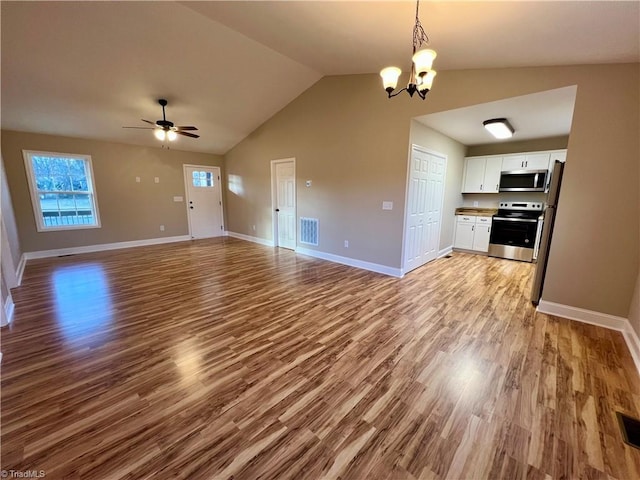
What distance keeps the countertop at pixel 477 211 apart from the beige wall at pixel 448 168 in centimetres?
15

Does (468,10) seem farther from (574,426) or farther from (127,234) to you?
(127,234)

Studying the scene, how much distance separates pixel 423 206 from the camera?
4.59 metres

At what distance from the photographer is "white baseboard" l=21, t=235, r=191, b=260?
533cm

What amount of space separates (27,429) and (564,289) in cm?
478

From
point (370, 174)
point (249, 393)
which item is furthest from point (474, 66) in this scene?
point (249, 393)

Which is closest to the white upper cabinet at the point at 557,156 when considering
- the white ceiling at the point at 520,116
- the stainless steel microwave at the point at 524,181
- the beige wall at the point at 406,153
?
the stainless steel microwave at the point at 524,181

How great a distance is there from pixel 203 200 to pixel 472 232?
716 centimetres

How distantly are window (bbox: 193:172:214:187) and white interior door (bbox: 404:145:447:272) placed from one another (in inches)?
235

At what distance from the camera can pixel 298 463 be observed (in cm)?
136

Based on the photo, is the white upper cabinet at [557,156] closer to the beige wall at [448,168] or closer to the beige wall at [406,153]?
the beige wall at [448,168]

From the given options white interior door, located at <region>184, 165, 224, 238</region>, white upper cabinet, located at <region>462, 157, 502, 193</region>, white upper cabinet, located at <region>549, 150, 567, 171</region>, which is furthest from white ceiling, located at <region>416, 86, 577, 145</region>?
white interior door, located at <region>184, 165, 224, 238</region>

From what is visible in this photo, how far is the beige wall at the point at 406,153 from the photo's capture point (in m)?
2.55

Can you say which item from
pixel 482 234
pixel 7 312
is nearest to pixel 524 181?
pixel 482 234

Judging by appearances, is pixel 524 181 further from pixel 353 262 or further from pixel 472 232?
pixel 353 262
